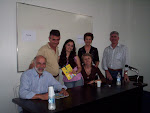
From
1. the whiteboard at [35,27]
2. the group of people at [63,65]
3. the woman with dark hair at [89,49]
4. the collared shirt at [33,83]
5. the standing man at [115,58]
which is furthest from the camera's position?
the standing man at [115,58]

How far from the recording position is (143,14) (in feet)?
16.0

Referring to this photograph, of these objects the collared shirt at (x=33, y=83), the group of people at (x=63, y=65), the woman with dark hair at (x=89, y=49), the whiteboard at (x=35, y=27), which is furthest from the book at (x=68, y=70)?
the whiteboard at (x=35, y=27)

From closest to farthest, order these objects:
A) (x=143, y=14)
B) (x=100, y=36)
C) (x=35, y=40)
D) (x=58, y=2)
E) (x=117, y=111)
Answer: (x=117, y=111)
(x=35, y=40)
(x=58, y=2)
(x=100, y=36)
(x=143, y=14)

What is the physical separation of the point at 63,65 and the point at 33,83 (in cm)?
79

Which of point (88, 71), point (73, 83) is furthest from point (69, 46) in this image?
point (73, 83)

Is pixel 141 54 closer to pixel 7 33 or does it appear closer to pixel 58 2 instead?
pixel 58 2

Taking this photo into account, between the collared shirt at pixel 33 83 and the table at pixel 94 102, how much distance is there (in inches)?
3.7

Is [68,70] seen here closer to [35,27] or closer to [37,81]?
[37,81]

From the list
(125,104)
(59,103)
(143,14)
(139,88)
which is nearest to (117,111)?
(125,104)

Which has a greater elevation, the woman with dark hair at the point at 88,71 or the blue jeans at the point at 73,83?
the woman with dark hair at the point at 88,71

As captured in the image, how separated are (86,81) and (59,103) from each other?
3.69 feet

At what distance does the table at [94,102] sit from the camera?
157 cm

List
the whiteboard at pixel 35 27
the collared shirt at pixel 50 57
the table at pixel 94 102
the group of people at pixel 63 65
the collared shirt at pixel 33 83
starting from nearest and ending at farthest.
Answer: the table at pixel 94 102 → the collared shirt at pixel 33 83 → the group of people at pixel 63 65 → the collared shirt at pixel 50 57 → the whiteboard at pixel 35 27

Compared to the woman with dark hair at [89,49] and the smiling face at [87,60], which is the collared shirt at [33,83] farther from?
the woman with dark hair at [89,49]
